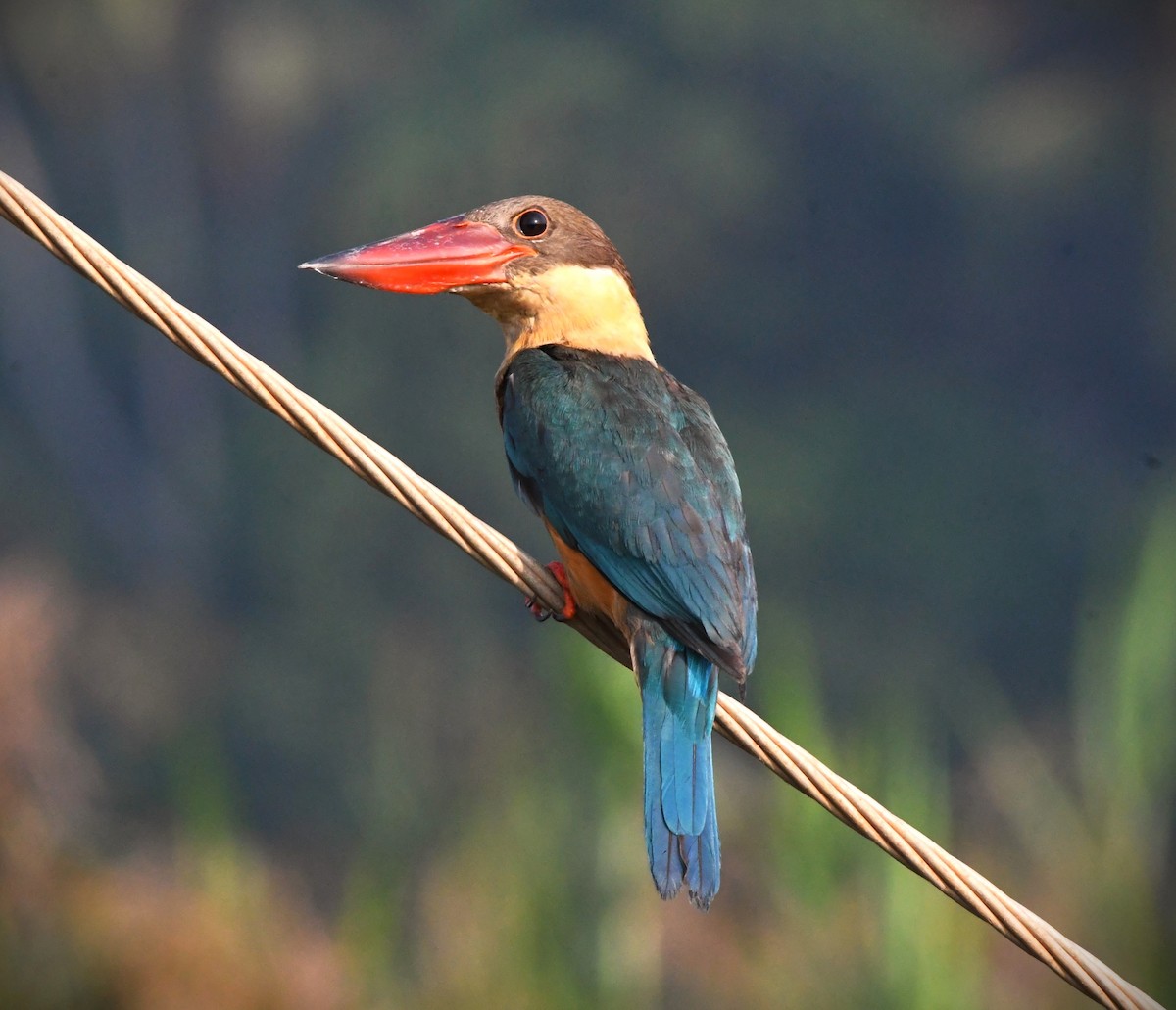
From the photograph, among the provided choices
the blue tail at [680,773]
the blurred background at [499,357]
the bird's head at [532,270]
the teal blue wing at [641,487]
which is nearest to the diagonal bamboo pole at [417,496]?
the blue tail at [680,773]

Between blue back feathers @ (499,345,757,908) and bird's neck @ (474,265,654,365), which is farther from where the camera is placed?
bird's neck @ (474,265,654,365)

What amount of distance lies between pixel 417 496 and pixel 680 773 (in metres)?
0.57

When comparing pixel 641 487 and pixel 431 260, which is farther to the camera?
pixel 431 260

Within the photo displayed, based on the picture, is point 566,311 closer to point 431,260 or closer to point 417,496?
point 431,260

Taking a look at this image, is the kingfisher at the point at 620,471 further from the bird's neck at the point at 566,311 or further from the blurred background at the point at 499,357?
the blurred background at the point at 499,357

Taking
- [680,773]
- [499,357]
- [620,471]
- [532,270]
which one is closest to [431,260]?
[532,270]

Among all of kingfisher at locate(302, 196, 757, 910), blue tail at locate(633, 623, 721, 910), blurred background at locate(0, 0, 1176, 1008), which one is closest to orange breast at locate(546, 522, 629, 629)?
kingfisher at locate(302, 196, 757, 910)

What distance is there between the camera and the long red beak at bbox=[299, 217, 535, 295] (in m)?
2.60

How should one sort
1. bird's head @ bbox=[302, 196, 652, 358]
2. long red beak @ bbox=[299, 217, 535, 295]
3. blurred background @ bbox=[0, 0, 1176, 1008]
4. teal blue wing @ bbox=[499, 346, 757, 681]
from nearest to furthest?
→ teal blue wing @ bbox=[499, 346, 757, 681], long red beak @ bbox=[299, 217, 535, 295], bird's head @ bbox=[302, 196, 652, 358], blurred background @ bbox=[0, 0, 1176, 1008]

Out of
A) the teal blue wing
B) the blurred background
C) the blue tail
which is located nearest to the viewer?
the blue tail

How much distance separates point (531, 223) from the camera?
2768 millimetres

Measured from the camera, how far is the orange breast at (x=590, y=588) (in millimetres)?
2316

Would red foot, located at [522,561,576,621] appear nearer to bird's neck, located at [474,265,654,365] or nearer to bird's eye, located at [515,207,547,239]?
bird's neck, located at [474,265,654,365]

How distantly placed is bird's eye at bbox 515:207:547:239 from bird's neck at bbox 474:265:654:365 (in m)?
0.07
